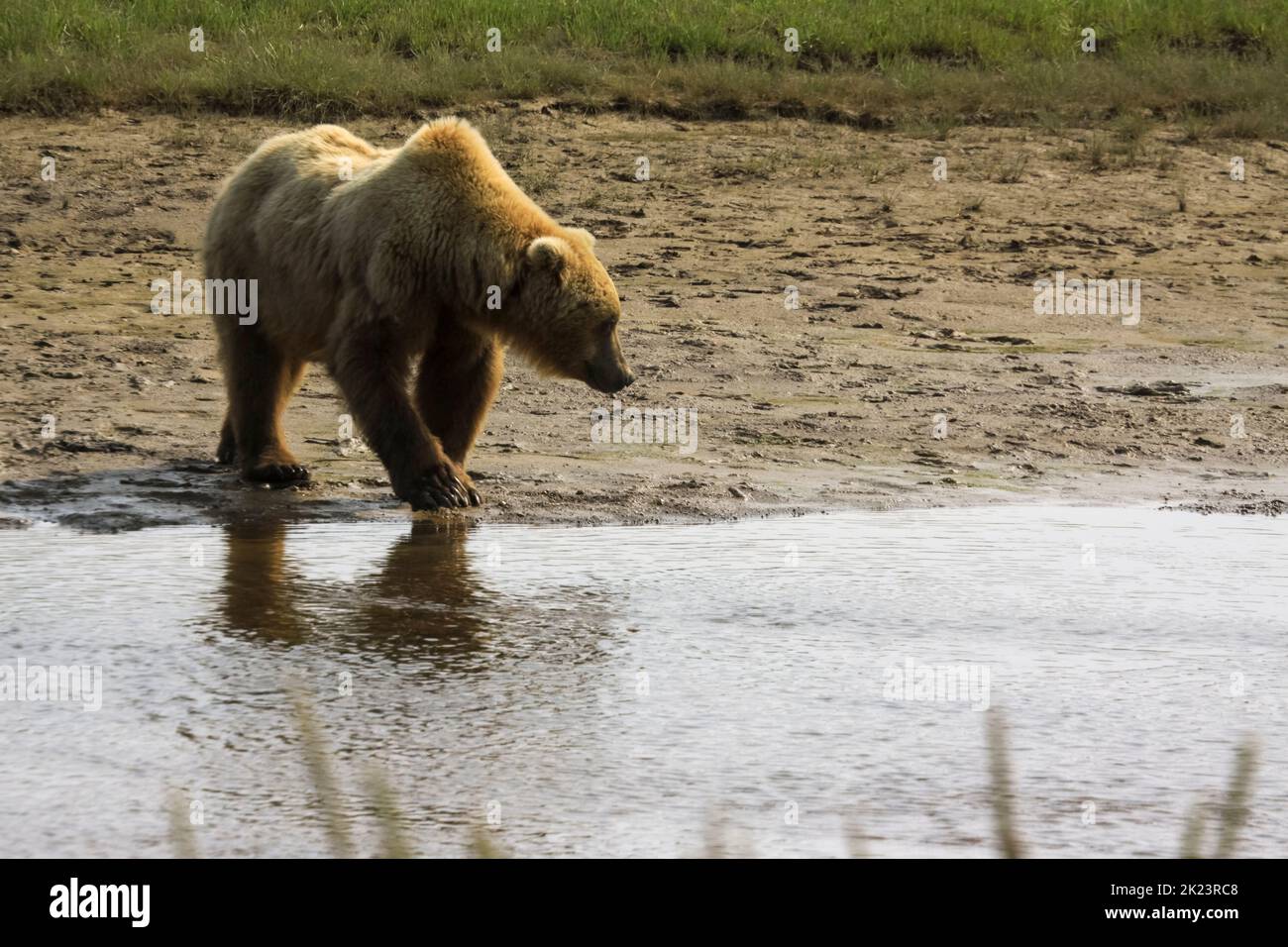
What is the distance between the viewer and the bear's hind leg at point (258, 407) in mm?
7453

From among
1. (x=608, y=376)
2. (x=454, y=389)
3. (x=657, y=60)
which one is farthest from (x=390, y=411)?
(x=657, y=60)

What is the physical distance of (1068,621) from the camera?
571 cm

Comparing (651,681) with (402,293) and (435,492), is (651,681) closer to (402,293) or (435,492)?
(435,492)

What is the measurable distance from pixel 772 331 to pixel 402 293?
377 cm

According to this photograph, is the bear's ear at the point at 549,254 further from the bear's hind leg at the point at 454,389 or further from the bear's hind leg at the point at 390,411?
the bear's hind leg at the point at 390,411

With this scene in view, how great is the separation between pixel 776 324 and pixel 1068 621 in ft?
16.0

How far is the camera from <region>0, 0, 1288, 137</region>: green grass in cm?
A: 1361

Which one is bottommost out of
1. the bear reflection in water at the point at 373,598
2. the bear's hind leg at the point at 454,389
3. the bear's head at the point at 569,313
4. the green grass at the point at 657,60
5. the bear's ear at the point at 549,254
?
the bear reflection in water at the point at 373,598

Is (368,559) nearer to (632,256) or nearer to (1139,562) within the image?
(1139,562)

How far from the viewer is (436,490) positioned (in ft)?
22.8

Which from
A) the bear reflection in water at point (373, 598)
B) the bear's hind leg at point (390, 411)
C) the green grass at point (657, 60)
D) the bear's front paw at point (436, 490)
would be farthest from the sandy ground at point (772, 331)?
the bear reflection in water at point (373, 598)

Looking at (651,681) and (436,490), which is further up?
(436,490)
